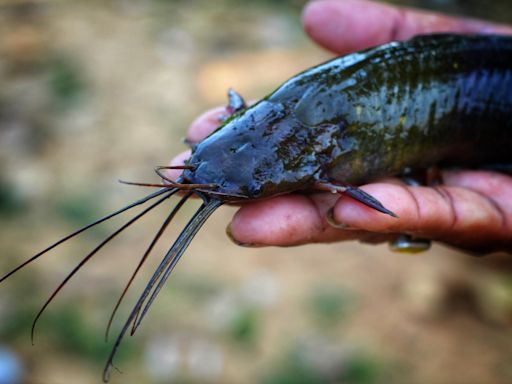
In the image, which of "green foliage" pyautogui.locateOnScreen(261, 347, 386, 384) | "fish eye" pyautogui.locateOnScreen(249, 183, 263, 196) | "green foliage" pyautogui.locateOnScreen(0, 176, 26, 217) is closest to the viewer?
"fish eye" pyautogui.locateOnScreen(249, 183, 263, 196)

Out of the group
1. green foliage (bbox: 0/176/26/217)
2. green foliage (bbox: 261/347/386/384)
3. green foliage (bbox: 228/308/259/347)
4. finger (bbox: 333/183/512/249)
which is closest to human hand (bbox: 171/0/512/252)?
finger (bbox: 333/183/512/249)

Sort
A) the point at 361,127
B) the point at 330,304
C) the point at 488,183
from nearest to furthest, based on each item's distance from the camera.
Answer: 1. the point at 361,127
2. the point at 488,183
3. the point at 330,304

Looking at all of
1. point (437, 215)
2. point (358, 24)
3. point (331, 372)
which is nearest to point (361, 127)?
point (437, 215)

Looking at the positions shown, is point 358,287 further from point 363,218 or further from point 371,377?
point 363,218

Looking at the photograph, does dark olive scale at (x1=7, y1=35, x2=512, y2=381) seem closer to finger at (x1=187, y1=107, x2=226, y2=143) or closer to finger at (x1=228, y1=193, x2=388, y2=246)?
Answer: finger at (x1=228, y1=193, x2=388, y2=246)

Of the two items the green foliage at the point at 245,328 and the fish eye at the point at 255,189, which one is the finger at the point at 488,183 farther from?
the green foliage at the point at 245,328

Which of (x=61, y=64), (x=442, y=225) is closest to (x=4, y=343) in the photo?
(x=442, y=225)

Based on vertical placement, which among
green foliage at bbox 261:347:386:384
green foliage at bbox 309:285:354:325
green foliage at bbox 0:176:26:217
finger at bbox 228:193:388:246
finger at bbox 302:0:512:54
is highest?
finger at bbox 302:0:512:54

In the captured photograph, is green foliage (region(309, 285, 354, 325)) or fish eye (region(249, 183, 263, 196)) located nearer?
fish eye (region(249, 183, 263, 196))

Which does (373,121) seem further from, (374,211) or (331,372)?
(331,372)
